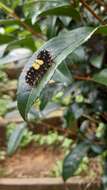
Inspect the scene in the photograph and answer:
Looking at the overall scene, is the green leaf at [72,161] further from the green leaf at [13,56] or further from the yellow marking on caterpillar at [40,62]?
the yellow marking on caterpillar at [40,62]

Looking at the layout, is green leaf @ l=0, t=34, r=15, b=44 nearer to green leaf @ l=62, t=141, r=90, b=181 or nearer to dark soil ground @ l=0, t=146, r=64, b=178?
green leaf @ l=62, t=141, r=90, b=181

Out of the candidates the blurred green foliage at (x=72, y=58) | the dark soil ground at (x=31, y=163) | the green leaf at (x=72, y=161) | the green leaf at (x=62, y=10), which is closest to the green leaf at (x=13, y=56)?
the blurred green foliage at (x=72, y=58)

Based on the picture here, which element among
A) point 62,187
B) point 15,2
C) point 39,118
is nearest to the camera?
point 15,2

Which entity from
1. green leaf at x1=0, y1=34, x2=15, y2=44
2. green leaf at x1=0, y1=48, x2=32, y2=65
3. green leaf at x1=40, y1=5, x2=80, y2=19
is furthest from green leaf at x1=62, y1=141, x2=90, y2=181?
green leaf at x1=40, y1=5, x2=80, y2=19

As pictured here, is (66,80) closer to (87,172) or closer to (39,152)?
(87,172)

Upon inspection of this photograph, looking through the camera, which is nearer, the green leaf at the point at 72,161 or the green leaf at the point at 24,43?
the green leaf at the point at 24,43

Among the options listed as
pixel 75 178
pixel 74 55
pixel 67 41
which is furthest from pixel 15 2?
pixel 75 178
